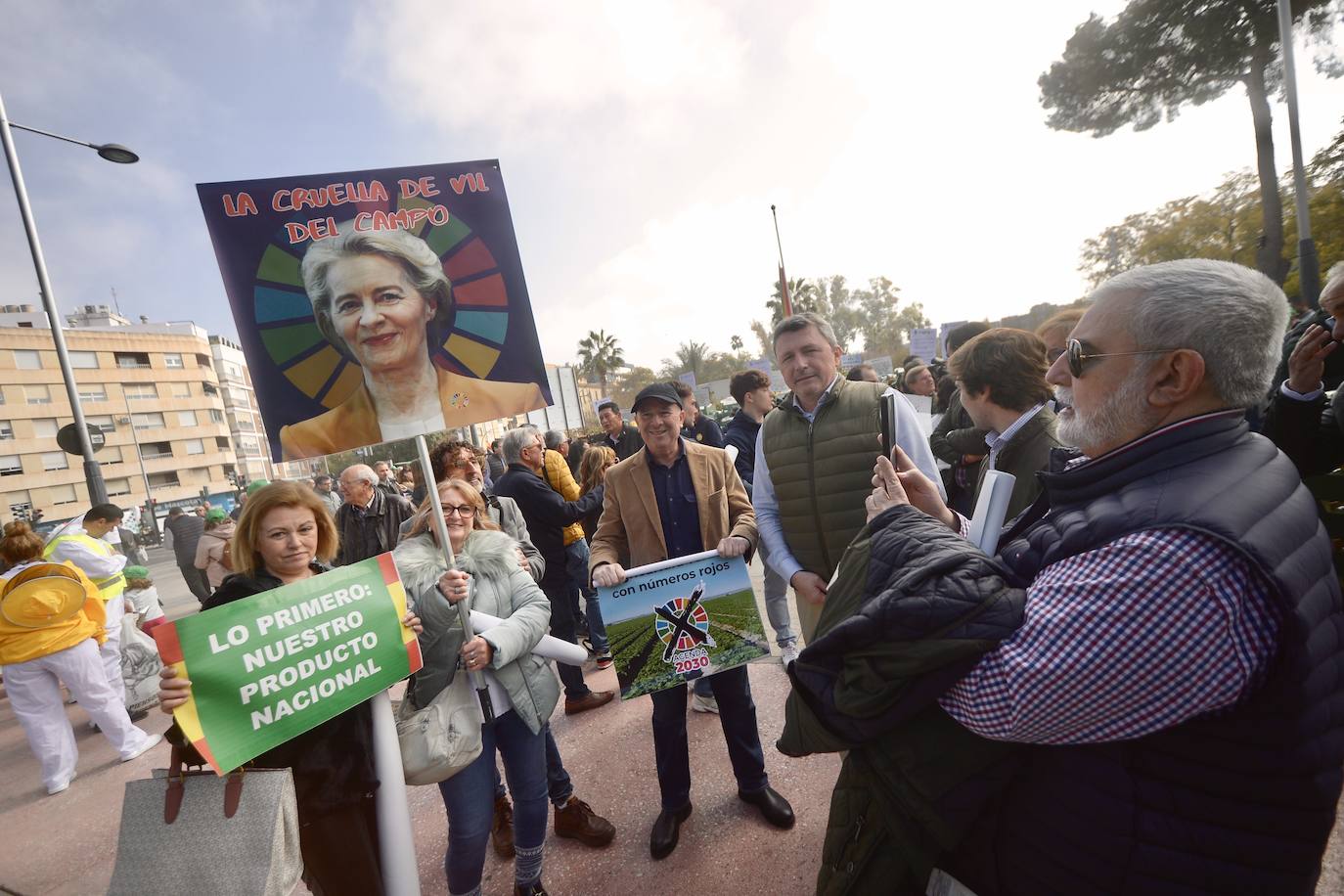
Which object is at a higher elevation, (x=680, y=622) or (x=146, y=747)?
(x=680, y=622)

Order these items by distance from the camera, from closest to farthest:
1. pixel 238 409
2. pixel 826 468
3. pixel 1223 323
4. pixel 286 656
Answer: pixel 1223 323
pixel 286 656
pixel 826 468
pixel 238 409

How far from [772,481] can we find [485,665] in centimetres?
155

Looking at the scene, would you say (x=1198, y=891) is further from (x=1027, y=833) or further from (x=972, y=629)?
(x=972, y=629)

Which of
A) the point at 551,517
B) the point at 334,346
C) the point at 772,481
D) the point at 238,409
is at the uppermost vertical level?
the point at 238,409

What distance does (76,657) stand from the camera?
166 inches

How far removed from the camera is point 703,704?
3629 millimetres

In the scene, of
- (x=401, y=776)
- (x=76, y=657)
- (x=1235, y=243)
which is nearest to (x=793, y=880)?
(x=401, y=776)

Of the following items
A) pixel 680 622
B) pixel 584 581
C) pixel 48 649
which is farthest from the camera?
pixel 584 581

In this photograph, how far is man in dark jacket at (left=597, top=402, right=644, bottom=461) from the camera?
5938mm

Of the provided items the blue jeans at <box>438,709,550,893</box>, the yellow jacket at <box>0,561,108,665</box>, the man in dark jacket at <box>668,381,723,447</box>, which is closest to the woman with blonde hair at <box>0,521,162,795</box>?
the yellow jacket at <box>0,561,108,665</box>

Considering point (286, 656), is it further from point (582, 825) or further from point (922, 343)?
point (922, 343)

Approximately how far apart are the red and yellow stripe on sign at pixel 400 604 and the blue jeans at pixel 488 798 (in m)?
0.43

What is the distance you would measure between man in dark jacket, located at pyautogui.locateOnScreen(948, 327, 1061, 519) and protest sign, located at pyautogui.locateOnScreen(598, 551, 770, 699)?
3.74ft

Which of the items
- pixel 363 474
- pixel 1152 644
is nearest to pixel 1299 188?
pixel 1152 644
